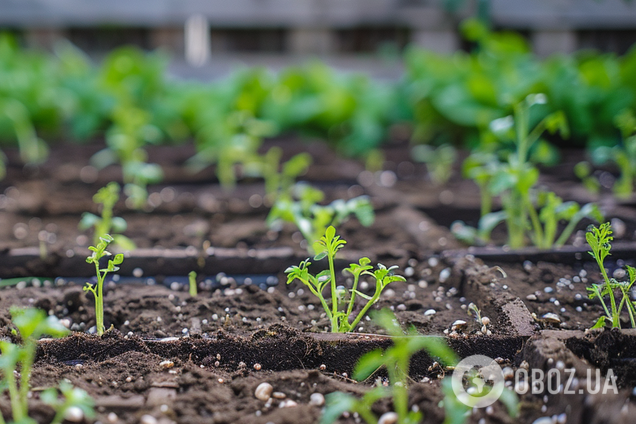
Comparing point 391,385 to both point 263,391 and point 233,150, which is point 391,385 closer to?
point 263,391

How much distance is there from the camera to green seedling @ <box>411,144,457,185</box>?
105 inches

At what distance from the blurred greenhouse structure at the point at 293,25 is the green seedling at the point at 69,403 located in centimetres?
443

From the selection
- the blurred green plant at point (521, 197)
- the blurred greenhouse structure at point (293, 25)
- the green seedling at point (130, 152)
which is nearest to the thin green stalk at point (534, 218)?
the blurred green plant at point (521, 197)

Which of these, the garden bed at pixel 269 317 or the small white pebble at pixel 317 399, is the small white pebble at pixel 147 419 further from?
the small white pebble at pixel 317 399

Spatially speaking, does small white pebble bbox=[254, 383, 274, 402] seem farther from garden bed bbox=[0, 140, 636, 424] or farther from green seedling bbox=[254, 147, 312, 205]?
green seedling bbox=[254, 147, 312, 205]

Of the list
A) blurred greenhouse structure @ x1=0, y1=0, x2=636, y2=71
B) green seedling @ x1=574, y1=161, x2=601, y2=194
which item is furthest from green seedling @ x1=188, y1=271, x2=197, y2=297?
blurred greenhouse structure @ x1=0, y1=0, x2=636, y2=71

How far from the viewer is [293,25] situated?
528 cm

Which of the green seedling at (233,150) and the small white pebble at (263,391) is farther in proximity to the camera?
the green seedling at (233,150)

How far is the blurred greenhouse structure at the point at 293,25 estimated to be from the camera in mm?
4641

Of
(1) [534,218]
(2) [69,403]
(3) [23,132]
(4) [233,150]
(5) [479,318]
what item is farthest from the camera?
(3) [23,132]

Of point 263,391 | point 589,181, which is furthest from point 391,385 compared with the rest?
point 589,181

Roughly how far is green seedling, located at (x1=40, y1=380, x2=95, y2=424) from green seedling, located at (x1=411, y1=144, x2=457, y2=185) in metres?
2.08

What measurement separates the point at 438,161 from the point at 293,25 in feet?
10.1

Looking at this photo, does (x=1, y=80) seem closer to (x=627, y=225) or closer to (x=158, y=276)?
(x=158, y=276)
